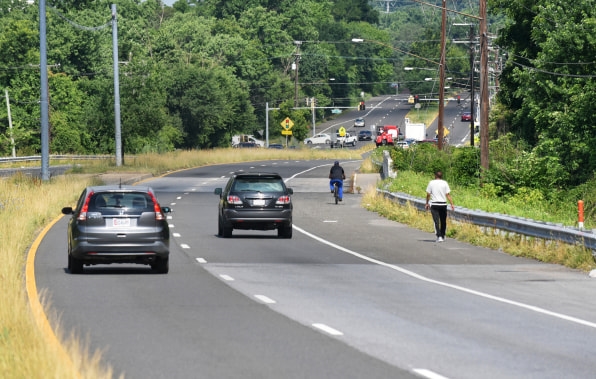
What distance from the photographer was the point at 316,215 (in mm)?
43188

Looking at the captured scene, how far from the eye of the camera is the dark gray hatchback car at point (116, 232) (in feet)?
72.8

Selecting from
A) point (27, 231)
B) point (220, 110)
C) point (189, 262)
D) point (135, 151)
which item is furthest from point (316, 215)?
point (220, 110)

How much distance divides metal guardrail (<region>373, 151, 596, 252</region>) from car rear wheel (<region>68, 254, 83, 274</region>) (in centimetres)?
919

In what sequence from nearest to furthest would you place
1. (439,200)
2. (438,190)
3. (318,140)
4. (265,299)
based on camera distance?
(265,299) → (438,190) → (439,200) → (318,140)

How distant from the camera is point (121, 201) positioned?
22.9 metres

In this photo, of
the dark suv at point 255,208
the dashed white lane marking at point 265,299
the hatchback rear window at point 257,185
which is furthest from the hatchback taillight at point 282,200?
the dashed white lane marking at point 265,299

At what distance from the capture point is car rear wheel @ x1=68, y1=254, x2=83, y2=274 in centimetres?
2256

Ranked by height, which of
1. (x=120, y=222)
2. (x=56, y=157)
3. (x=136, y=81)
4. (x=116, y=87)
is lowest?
(x=56, y=157)

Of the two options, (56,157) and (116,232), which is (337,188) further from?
(56,157)

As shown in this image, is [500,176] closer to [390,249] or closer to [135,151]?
[390,249]

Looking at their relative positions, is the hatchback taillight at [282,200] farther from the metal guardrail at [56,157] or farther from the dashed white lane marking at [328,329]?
the metal guardrail at [56,157]

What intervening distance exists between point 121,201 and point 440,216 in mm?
10523

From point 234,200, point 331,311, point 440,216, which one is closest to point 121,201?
point 331,311

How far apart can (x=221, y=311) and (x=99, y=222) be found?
586 centimetres
